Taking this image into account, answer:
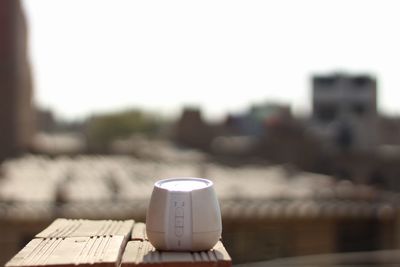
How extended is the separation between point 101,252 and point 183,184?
1.62 ft

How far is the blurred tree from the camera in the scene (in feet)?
185

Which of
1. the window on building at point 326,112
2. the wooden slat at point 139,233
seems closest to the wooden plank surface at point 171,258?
the wooden slat at point 139,233

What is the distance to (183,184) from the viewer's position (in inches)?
87.4

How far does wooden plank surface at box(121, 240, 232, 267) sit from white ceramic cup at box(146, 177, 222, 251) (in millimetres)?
35

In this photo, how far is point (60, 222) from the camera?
253 centimetres

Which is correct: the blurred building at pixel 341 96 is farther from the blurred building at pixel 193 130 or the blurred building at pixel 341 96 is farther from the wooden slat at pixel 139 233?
the wooden slat at pixel 139 233

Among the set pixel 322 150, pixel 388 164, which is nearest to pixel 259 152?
pixel 322 150

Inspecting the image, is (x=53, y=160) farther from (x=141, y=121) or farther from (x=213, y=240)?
(x=141, y=121)

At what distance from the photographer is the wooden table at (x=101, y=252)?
5.73 ft

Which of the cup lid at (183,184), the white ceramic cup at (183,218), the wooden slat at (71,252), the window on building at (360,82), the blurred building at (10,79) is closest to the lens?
the wooden slat at (71,252)

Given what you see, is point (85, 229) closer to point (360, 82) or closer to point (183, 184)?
point (183, 184)

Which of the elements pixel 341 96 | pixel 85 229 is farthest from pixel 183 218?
pixel 341 96

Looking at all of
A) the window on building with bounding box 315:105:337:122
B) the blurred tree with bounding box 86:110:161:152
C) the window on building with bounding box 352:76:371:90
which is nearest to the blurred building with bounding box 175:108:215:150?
the window on building with bounding box 315:105:337:122

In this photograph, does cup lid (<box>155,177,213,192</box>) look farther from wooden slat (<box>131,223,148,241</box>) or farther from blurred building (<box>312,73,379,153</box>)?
blurred building (<box>312,73,379,153</box>)
